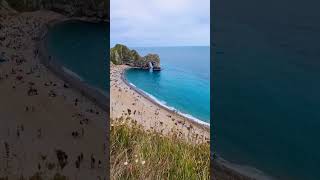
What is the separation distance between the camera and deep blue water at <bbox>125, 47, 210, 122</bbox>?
4688 millimetres

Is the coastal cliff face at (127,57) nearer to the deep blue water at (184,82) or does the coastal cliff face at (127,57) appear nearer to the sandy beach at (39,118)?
the deep blue water at (184,82)

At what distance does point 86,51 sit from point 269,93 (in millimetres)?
1201

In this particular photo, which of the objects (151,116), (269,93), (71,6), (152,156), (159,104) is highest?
(71,6)

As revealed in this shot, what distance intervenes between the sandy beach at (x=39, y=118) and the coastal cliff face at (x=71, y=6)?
2.0 inches

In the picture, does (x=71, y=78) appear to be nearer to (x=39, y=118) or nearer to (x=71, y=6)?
(x=39, y=118)

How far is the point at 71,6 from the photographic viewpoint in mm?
3227

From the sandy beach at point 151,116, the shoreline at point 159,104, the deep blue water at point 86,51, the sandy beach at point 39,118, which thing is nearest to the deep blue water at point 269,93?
the deep blue water at point 86,51

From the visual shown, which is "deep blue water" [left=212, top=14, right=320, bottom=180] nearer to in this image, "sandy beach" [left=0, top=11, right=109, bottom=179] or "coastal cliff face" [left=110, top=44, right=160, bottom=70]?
"sandy beach" [left=0, top=11, right=109, bottom=179]

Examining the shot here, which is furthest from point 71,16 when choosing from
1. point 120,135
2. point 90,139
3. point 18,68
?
point 120,135

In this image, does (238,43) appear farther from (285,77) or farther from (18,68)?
(18,68)

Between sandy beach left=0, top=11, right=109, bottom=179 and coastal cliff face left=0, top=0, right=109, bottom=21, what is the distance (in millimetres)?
50

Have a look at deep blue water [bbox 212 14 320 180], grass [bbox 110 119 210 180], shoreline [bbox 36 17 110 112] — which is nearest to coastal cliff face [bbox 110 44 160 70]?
grass [bbox 110 119 210 180]

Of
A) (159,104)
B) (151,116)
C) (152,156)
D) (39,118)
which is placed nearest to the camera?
(39,118)

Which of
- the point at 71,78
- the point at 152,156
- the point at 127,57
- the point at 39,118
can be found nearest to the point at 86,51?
the point at 71,78
